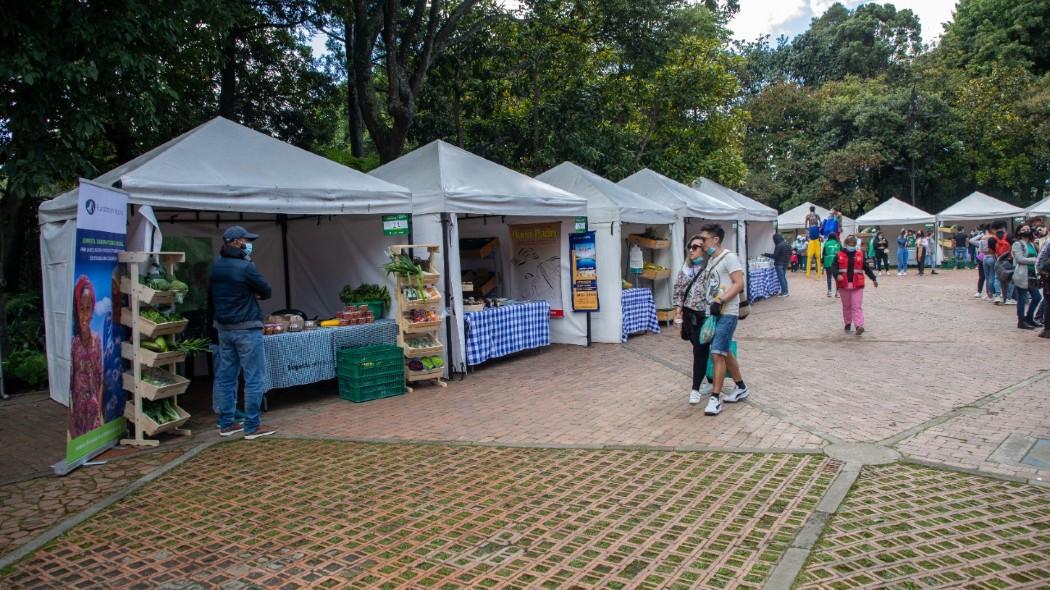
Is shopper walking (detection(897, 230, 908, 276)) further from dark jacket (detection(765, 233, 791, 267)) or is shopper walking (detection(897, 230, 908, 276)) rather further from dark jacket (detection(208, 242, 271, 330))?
dark jacket (detection(208, 242, 271, 330))

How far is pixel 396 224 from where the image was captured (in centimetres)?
838

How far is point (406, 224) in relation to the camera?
8320 millimetres

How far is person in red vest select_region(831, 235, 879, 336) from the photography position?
10.5 meters

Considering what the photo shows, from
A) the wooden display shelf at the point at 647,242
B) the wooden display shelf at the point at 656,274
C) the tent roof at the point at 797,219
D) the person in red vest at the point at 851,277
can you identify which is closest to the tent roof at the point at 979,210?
the tent roof at the point at 797,219

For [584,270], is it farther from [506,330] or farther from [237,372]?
[237,372]

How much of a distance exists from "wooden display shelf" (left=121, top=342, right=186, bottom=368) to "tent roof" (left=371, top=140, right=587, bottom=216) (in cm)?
349

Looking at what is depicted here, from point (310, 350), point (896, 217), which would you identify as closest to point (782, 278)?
point (896, 217)

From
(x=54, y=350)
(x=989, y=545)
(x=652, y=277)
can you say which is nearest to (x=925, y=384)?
(x=989, y=545)

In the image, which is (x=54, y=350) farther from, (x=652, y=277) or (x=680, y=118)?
(x=680, y=118)

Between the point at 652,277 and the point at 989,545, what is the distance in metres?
9.51

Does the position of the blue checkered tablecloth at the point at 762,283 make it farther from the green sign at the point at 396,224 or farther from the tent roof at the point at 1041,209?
the tent roof at the point at 1041,209

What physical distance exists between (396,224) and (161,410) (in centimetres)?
338

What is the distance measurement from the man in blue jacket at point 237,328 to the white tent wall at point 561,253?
553cm

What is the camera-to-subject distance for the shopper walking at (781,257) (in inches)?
695
